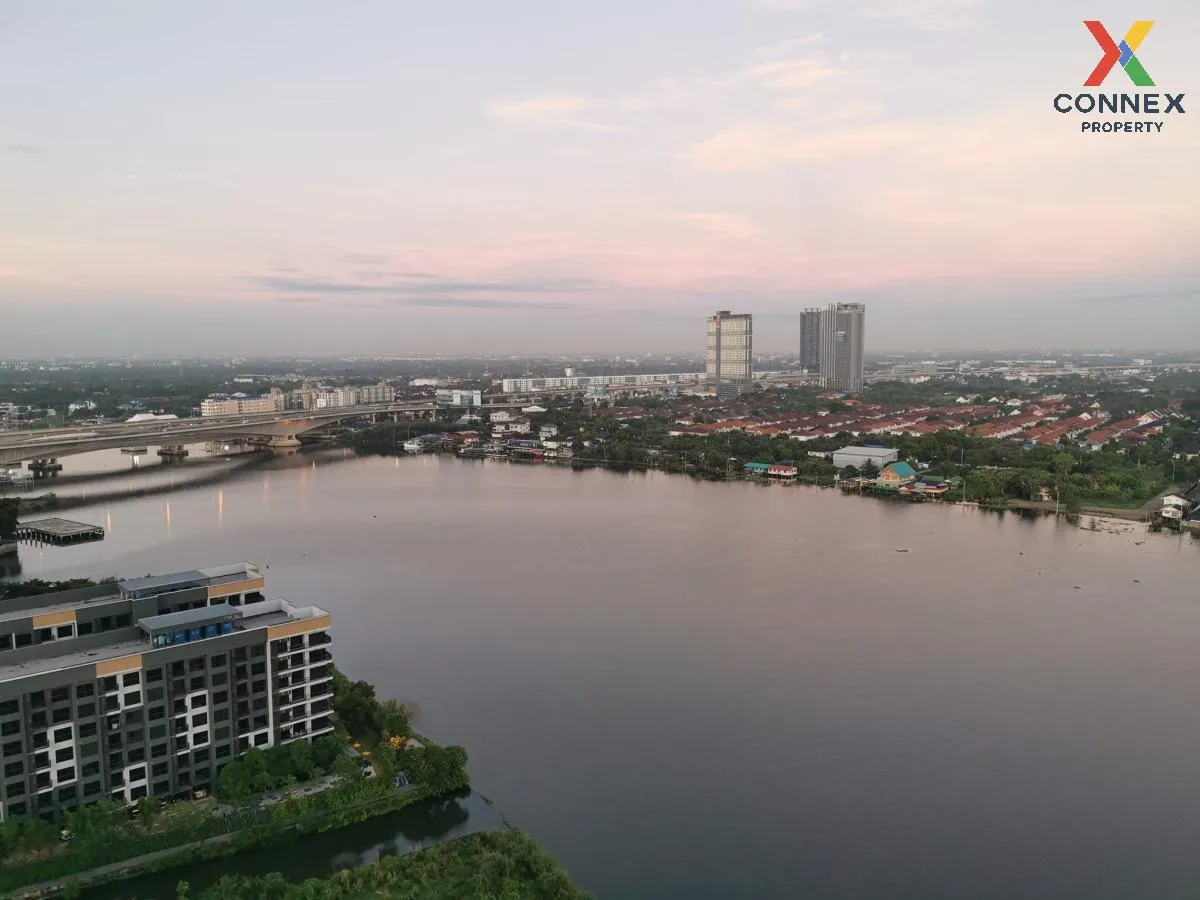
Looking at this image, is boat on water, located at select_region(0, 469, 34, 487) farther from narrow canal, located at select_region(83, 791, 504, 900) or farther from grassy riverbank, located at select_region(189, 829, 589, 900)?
grassy riverbank, located at select_region(189, 829, 589, 900)

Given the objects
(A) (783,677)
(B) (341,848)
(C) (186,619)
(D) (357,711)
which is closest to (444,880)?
(B) (341,848)

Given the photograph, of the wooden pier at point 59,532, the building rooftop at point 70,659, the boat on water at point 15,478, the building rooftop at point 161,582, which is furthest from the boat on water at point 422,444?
the building rooftop at point 70,659

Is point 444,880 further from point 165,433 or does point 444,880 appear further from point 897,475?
point 165,433

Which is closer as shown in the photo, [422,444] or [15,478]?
[15,478]

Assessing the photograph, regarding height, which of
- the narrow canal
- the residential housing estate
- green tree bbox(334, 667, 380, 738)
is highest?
the residential housing estate

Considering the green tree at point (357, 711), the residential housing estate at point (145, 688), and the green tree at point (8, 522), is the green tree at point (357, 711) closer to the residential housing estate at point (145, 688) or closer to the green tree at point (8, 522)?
the residential housing estate at point (145, 688)

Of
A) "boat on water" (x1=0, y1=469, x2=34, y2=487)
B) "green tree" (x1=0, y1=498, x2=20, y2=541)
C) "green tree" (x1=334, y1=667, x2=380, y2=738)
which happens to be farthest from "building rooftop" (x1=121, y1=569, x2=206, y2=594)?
"boat on water" (x1=0, y1=469, x2=34, y2=487)
